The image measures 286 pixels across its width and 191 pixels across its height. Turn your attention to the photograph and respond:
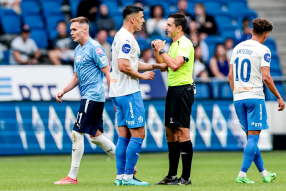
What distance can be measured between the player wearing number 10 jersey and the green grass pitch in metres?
0.49

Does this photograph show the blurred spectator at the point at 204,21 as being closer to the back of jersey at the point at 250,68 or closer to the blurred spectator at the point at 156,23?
the blurred spectator at the point at 156,23

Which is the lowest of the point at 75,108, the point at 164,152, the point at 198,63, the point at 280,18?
the point at 164,152

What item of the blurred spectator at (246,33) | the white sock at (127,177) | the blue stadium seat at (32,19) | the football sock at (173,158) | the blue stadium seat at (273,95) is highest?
the blue stadium seat at (32,19)

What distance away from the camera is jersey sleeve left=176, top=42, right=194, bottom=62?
7430 millimetres

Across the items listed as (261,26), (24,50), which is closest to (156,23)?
(24,50)

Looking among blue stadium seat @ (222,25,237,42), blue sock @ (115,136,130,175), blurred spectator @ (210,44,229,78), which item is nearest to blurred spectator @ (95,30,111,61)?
blurred spectator @ (210,44,229,78)

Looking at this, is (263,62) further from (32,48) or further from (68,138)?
(32,48)

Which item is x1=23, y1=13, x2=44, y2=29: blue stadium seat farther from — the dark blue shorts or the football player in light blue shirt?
the dark blue shorts

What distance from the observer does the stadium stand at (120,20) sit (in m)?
14.5

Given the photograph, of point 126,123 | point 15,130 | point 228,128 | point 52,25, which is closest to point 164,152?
point 228,128

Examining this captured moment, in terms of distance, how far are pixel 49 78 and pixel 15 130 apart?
4.67 ft

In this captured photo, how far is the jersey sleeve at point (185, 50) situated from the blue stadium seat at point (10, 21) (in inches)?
363


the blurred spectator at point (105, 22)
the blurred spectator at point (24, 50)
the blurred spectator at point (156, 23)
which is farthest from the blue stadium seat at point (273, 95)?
the blurred spectator at point (24, 50)

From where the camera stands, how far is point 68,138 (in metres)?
13.0
